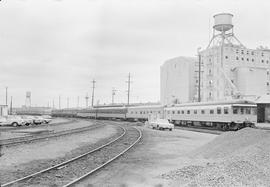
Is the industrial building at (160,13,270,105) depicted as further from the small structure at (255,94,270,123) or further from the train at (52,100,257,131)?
the small structure at (255,94,270,123)

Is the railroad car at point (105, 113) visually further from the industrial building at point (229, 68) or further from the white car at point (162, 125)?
the white car at point (162, 125)

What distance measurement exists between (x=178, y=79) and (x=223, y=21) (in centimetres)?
2616

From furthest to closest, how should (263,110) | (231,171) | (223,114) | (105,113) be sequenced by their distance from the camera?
(105,113) < (263,110) < (223,114) < (231,171)

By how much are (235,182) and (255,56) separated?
10318cm

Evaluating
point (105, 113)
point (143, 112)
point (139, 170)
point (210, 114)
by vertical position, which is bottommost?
point (139, 170)

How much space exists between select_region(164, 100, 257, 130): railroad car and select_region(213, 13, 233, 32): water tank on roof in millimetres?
55562

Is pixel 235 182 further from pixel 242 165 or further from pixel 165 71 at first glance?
pixel 165 71

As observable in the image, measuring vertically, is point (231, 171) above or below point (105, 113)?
below

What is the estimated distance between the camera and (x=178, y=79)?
120 meters

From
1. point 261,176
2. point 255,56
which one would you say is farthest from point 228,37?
point 261,176

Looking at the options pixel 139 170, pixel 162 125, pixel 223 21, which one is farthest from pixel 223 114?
pixel 223 21

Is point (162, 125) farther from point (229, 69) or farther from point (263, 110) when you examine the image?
point (229, 69)

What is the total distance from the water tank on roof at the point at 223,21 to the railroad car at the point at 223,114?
55.6 m

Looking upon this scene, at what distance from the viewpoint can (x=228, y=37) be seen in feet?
341
